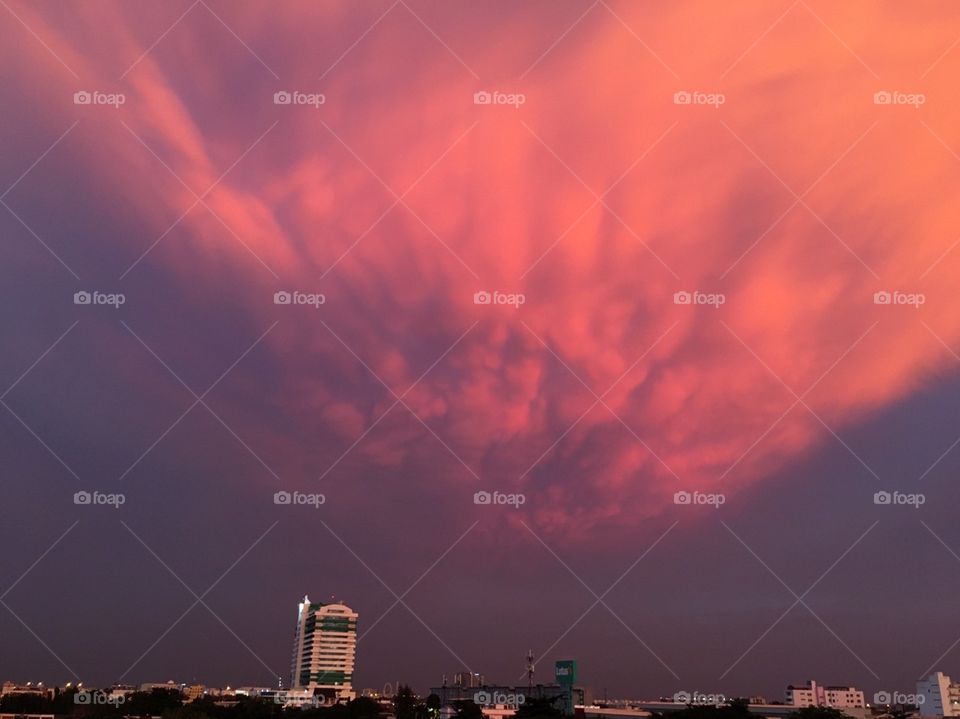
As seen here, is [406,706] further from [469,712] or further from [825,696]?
[825,696]

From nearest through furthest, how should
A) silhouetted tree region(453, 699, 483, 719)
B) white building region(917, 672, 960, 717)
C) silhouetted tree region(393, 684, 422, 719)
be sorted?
silhouetted tree region(453, 699, 483, 719) → silhouetted tree region(393, 684, 422, 719) → white building region(917, 672, 960, 717)

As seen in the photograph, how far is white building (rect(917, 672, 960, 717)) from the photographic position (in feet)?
445

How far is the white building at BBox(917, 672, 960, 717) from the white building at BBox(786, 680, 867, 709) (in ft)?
54.4

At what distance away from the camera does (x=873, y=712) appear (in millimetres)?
117625

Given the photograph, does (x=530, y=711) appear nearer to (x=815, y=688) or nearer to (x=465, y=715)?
(x=465, y=715)

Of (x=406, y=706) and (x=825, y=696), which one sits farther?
(x=825, y=696)

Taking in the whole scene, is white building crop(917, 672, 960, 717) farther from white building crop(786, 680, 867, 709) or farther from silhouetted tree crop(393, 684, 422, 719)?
silhouetted tree crop(393, 684, 422, 719)

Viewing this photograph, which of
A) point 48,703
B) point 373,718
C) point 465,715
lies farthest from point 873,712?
point 48,703

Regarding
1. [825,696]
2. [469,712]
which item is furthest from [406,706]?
[825,696]

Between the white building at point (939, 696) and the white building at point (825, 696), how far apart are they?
1659 centimetres

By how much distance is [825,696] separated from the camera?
519 feet

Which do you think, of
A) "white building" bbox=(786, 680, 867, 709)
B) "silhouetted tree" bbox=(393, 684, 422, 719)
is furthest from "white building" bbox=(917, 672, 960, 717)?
"silhouetted tree" bbox=(393, 684, 422, 719)

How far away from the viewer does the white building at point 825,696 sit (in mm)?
156750

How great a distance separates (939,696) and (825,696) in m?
24.0
